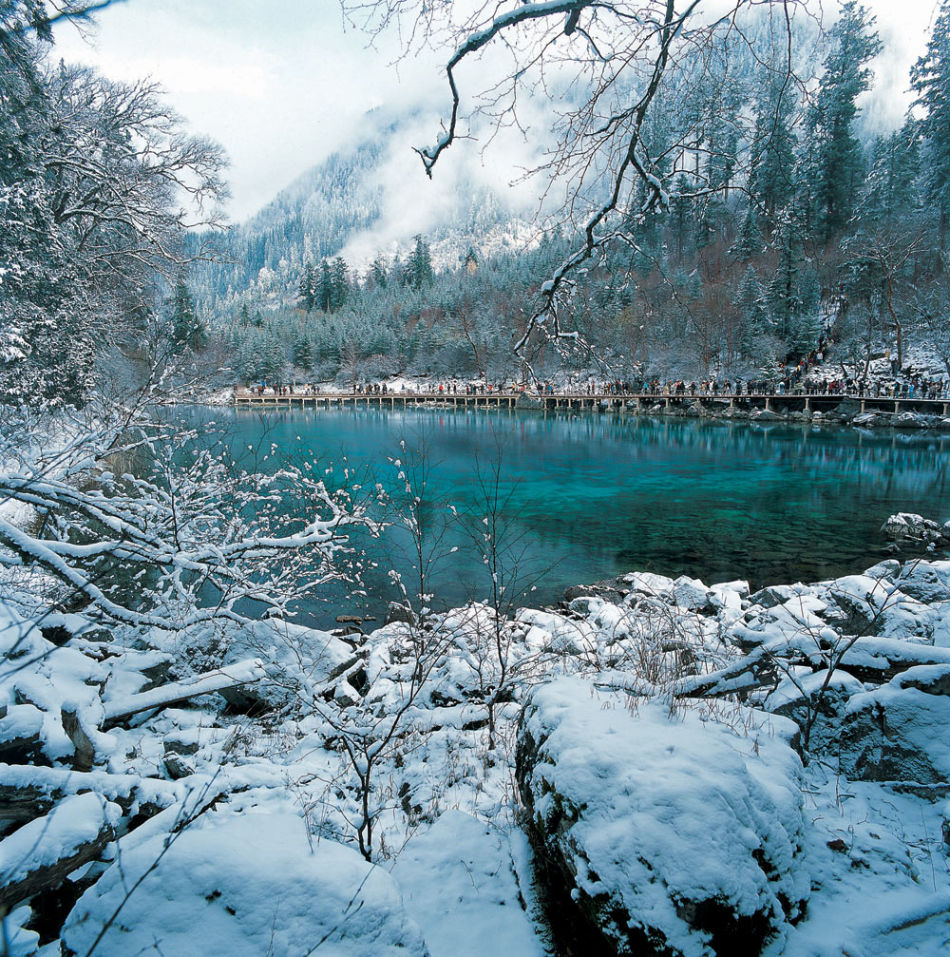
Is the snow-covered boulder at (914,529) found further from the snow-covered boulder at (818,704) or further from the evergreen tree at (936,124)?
the evergreen tree at (936,124)

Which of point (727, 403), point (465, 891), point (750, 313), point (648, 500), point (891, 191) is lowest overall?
point (648, 500)

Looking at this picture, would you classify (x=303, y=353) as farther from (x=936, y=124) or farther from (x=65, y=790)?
(x=65, y=790)

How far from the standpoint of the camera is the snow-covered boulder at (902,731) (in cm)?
256

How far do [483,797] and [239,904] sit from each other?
5.37 ft

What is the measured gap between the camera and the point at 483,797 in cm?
287

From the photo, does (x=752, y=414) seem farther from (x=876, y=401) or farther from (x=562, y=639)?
(x=562, y=639)

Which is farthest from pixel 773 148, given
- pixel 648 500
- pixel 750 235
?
pixel 648 500

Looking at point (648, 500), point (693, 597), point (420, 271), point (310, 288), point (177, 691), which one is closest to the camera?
point (177, 691)

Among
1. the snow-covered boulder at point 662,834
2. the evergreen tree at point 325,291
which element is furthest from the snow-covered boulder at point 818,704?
the evergreen tree at point 325,291

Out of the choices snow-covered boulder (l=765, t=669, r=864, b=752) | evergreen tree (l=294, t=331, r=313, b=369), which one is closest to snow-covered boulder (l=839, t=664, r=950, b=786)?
snow-covered boulder (l=765, t=669, r=864, b=752)

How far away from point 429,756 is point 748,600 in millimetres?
6596

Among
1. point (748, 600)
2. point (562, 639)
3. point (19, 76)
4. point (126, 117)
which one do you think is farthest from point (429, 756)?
point (126, 117)

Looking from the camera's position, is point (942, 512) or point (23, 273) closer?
point (23, 273)

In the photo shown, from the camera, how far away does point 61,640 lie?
3404 mm
